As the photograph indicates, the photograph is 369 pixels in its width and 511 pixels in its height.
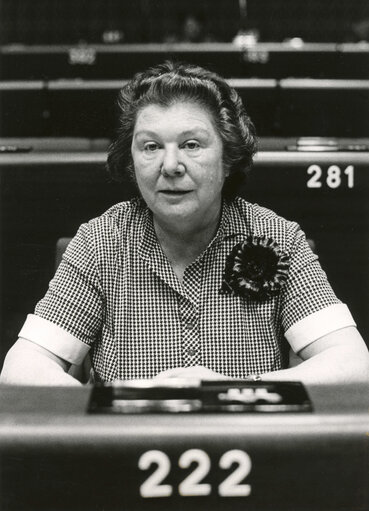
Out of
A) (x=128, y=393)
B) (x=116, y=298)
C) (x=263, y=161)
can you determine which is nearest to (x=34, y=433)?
(x=128, y=393)

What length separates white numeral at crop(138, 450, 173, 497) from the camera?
0.57 m

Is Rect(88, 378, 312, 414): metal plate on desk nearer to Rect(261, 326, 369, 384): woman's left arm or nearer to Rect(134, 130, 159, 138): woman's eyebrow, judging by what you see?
Rect(261, 326, 369, 384): woman's left arm

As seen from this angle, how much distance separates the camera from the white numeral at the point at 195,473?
1.89 feet

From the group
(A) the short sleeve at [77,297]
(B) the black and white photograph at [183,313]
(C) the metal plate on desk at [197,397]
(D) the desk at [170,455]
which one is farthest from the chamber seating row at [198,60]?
(D) the desk at [170,455]

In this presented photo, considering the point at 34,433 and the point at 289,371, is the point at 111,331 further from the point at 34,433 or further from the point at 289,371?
the point at 34,433

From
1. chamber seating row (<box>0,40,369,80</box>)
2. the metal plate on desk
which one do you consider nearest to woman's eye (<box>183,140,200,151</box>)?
the metal plate on desk

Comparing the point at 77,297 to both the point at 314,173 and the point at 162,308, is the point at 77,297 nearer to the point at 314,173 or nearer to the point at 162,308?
the point at 162,308

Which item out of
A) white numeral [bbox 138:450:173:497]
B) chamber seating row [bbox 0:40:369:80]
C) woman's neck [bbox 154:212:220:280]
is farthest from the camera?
chamber seating row [bbox 0:40:369:80]

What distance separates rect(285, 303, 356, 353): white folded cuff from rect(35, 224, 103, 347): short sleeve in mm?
445

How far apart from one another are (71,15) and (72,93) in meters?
5.78

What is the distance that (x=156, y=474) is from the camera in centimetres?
58

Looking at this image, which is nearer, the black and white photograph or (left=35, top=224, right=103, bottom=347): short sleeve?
the black and white photograph

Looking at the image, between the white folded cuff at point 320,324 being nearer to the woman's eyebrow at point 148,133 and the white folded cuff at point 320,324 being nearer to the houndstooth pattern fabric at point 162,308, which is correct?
the houndstooth pattern fabric at point 162,308

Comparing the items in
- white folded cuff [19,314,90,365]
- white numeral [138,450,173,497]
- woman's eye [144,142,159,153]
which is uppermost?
woman's eye [144,142,159,153]
